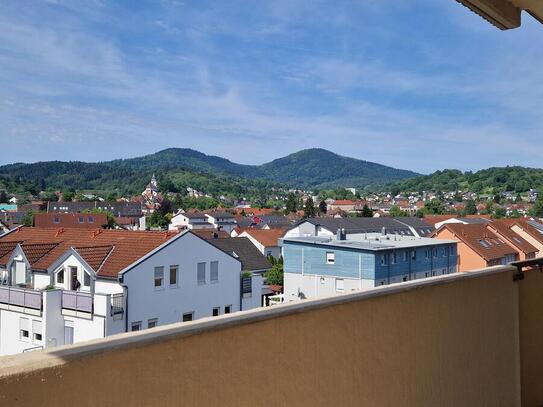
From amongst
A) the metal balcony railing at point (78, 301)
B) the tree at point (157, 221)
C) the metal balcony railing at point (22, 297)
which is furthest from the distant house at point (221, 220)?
the metal balcony railing at point (78, 301)

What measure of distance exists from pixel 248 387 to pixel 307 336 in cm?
39

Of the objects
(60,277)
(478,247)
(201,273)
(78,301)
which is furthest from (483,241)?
(78,301)

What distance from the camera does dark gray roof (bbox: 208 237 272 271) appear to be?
33.6 m

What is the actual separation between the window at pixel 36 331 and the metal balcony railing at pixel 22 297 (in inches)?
17.6

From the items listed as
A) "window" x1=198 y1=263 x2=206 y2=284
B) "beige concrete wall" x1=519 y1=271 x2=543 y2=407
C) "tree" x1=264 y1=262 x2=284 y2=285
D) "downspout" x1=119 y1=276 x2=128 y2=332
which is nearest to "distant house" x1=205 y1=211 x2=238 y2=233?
"tree" x1=264 y1=262 x2=284 y2=285

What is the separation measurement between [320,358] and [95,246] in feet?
55.1

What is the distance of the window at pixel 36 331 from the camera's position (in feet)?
50.5

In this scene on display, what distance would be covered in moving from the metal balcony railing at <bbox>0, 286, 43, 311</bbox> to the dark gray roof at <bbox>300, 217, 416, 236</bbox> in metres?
33.9

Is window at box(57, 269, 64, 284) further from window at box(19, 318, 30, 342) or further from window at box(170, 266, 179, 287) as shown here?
window at box(170, 266, 179, 287)

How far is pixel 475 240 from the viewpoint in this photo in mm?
31812

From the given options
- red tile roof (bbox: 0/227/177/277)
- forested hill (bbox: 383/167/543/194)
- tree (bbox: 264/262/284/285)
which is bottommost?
tree (bbox: 264/262/284/285)

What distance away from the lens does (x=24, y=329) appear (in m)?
15.7

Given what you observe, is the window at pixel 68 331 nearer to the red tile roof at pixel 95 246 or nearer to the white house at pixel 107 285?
the white house at pixel 107 285

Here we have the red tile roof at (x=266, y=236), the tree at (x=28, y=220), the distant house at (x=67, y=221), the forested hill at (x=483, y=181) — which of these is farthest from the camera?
the forested hill at (x=483, y=181)
